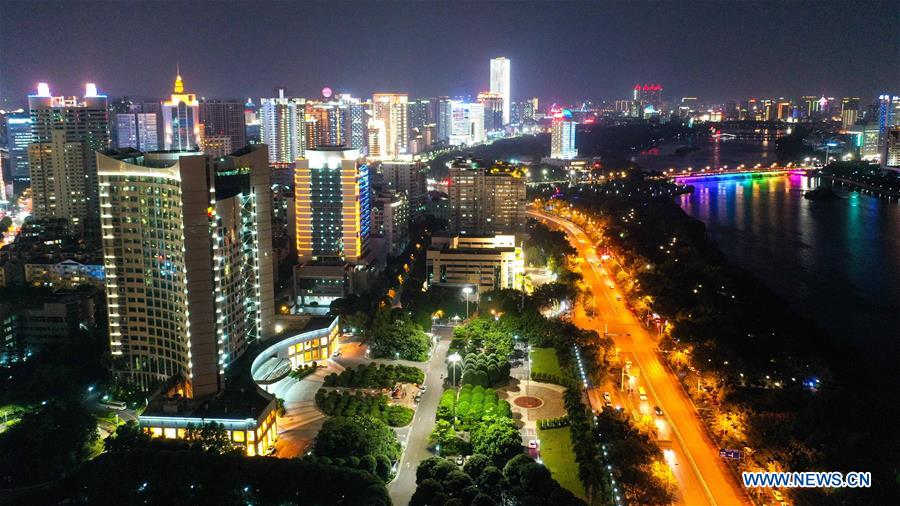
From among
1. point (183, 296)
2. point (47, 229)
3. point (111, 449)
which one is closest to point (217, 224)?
point (183, 296)

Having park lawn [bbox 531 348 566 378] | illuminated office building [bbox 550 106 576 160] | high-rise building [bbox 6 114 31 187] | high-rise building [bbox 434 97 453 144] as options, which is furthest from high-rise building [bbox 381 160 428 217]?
high-rise building [bbox 434 97 453 144]

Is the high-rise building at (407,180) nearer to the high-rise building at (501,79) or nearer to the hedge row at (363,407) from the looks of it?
the hedge row at (363,407)

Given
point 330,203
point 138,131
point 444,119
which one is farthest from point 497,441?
point 444,119

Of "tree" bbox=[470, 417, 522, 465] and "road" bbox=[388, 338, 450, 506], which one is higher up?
"tree" bbox=[470, 417, 522, 465]

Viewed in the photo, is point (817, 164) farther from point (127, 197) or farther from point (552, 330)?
point (127, 197)

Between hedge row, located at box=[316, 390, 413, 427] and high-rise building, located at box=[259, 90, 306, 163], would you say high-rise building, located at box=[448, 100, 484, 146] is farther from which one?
hedge row, located at box=[316, 390, 413, 427]

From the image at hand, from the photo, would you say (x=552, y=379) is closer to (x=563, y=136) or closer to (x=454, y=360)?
(x=454, y=360)
